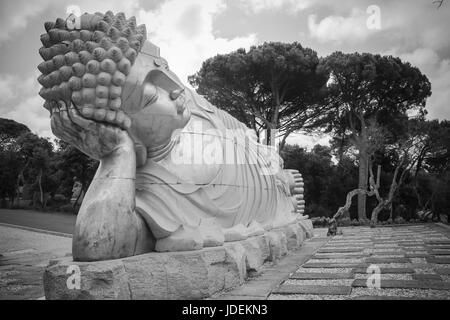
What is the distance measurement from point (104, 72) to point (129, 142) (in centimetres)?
60

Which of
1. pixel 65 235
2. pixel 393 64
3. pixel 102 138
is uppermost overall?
pixel 393 64

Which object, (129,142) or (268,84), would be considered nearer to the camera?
(129,142)

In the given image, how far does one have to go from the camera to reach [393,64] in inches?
657

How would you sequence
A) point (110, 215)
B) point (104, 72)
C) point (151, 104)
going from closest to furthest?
point (110, 215) → point (104, 72) → point (151, 104)

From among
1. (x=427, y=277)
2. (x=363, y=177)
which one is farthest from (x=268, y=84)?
(x=427, y=277)

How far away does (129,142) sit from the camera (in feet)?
10.3

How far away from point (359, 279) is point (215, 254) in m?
1.58

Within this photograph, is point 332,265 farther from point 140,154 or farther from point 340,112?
point 340,112

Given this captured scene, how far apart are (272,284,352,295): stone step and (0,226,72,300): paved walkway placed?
7.97 ft

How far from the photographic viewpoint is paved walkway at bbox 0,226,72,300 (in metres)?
4.11
